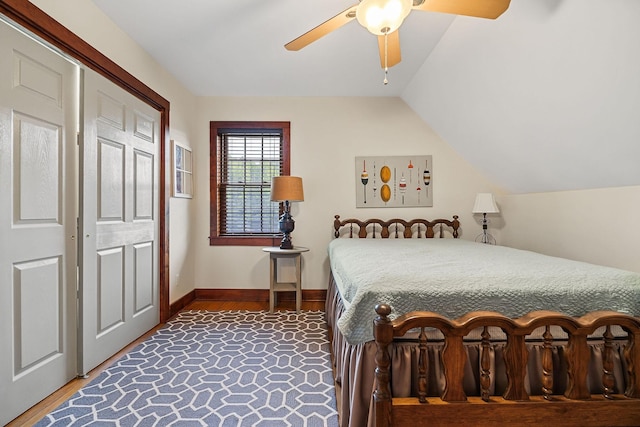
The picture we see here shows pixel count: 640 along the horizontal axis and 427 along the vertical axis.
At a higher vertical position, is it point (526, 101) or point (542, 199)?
point (526, 101)

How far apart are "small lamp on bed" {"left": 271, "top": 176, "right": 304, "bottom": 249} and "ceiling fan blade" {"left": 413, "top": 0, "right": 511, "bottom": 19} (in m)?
2.14

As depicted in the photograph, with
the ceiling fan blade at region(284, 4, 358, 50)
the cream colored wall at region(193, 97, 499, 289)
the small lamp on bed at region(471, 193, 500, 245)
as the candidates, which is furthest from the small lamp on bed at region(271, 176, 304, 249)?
the small lamp on bed at region(471, 193, 500, 245)

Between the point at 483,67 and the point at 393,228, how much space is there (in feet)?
6.34

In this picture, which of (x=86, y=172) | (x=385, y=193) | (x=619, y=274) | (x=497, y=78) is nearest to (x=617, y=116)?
(x=497, y=78)

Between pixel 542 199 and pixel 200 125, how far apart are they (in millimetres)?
3799

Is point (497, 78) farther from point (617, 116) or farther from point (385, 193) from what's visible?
point (385, 193)

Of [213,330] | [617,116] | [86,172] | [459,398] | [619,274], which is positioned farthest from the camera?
[213,330]

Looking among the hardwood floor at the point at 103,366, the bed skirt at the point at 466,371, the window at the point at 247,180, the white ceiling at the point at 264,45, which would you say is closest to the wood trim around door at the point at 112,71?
the white ceiling at the point at 264,45

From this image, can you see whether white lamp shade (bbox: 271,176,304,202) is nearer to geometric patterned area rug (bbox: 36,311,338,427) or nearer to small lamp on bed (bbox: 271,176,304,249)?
small lamp on bed (bbox: 271,176,304,249)

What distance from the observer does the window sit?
12.7 feet

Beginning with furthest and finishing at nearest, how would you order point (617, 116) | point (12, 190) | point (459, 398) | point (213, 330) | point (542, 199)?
point (542, 199), point (213, 330), point (617, 116), point (12, 190), point (459, 398)

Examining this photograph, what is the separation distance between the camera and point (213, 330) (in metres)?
2.83

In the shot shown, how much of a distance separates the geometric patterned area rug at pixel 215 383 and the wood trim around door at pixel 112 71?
615 millimetres

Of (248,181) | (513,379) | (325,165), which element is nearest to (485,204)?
(325,165)
